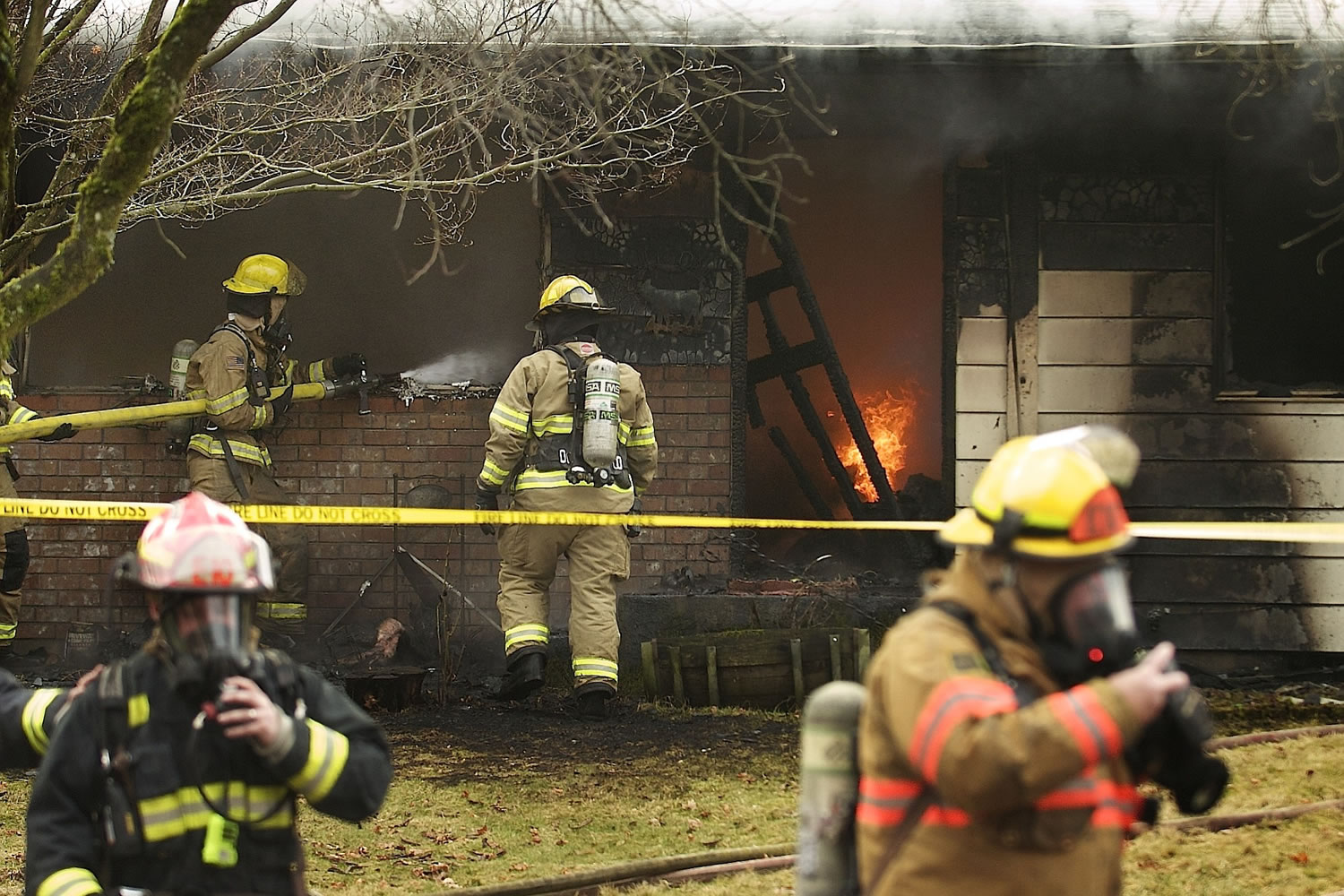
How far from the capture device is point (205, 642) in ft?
8.25

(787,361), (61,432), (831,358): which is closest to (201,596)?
(61,432)

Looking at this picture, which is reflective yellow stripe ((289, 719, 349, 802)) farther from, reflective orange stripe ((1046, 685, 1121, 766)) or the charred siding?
the charred siding

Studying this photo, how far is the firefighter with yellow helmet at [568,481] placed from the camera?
7.18 metres

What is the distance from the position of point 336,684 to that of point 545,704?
3.94 feet

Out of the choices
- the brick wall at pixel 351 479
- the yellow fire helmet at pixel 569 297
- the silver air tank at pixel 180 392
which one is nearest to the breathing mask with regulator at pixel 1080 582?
the yellow fire helmet at pixel 569 297

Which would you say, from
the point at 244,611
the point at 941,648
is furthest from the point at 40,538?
the point at 941,648

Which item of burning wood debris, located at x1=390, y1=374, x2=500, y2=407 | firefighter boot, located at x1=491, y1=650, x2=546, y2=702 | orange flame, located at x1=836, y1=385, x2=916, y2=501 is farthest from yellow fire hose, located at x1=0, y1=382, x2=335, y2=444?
orange flame, located at x1=836, y1=385, x2=916, y2=501

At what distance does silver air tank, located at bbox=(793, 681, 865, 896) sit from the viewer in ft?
8.18

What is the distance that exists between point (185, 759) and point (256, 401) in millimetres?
6061

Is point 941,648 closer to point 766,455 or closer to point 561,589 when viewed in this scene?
point 561,589

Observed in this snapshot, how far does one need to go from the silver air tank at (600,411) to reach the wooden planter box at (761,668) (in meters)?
1.06

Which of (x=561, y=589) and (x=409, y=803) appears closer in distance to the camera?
(x=409, y=803)

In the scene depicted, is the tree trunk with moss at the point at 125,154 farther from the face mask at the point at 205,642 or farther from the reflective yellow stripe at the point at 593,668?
the reflective yellow stripe at the point at 593,668

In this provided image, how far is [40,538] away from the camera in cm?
879
